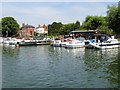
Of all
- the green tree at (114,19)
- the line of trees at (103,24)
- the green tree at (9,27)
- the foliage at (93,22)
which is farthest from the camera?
the green tree at (9,27)

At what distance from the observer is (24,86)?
16.5 m

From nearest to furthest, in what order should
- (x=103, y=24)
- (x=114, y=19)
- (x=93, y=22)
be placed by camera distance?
(x=114, y=19) → (x=103, y=24) → (x=93, y=22)

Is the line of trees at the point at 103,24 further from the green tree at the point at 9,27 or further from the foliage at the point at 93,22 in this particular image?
the green tree at the point at 9,27

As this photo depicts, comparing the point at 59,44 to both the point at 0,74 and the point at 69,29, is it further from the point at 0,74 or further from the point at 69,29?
the point at 69,29

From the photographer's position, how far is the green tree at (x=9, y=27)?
366ft

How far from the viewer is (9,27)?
114 meters

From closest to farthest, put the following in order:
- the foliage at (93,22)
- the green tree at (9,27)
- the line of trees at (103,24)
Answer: the line of trees at (103,24), the foliage at (93,22), the green tree at (9,27)

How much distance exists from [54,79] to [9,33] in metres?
97.9

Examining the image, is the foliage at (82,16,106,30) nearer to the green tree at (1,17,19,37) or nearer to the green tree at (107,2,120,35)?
the green tree at (1,17,19,37)

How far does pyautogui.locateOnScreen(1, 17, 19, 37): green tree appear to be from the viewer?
111500mm

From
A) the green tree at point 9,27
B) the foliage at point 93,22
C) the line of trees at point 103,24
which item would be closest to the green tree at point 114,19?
the line of trees at point 103,24

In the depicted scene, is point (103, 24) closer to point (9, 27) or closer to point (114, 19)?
point (114, 19)

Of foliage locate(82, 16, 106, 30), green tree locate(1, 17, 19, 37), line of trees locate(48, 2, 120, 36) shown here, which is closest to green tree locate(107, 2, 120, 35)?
line of trees locate(48, 2, 120, 36)

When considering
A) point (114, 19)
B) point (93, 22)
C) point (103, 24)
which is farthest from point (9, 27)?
point (114, 19)
